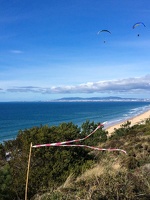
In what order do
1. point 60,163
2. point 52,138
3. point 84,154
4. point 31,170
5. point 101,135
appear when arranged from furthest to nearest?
point 101,135 → point 84,154 → point 52,138 → point 60,163 → point 31,170

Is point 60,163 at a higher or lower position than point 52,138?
lower

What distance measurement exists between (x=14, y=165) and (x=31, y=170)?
64cm

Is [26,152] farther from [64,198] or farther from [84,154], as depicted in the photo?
[64,198]

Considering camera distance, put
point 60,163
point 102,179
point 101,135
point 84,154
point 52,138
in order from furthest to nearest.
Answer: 1. point 101,135
2. point 84,154
3. point 52,138
4. point 60,163
5. point 102,179

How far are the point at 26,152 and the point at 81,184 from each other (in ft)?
12.6

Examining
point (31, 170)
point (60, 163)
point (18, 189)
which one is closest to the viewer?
point (18, 189)

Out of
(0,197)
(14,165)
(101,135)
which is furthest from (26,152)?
(101,135)

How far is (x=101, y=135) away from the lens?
3416cm

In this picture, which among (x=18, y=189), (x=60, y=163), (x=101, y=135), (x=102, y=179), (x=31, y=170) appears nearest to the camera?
(x=102, y=179)

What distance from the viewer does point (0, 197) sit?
6930mm

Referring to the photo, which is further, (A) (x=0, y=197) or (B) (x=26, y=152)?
(B) (x=26, y=152)

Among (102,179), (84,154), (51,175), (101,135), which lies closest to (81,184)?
(102,179)

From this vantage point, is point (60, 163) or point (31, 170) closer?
point (31, 170)

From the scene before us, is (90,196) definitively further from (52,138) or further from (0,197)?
(52,138)
